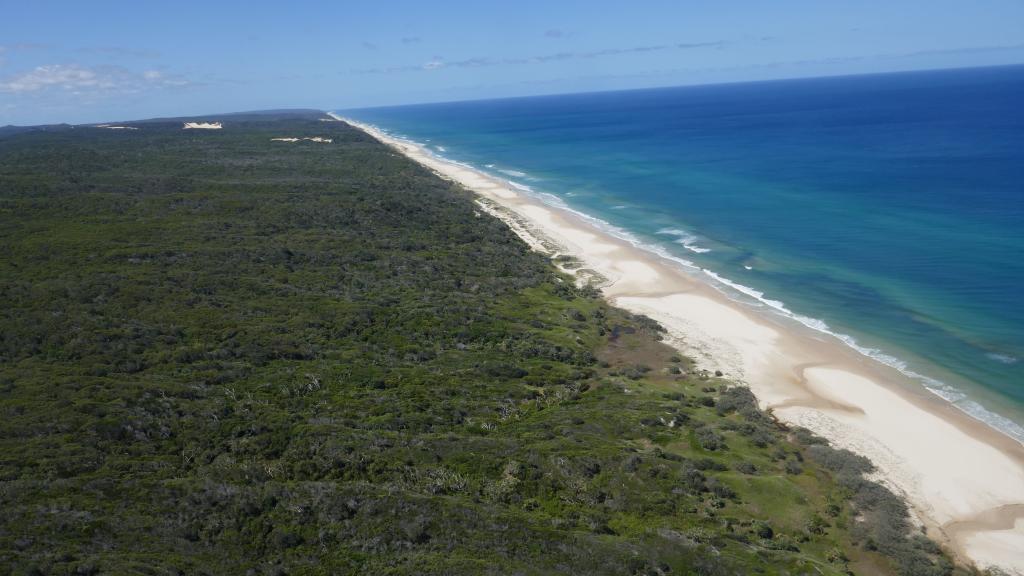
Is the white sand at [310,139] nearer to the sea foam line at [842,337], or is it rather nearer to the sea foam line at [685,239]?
the sea foam line at [842,337]

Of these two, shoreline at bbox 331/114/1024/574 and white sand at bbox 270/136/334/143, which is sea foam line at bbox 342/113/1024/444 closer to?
shoreline at bbox 331/114/1024/574

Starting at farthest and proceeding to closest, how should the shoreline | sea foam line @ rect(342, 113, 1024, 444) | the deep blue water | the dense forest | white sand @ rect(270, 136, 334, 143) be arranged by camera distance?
white sand @ rect(270, 136, 334, 143)
the deep blue water
sea foam line @ rect(342, 113, 1024, 444)
the shoreline
the dense forest

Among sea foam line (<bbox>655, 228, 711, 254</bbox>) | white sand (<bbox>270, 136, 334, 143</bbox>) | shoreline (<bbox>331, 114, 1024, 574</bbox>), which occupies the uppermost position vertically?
white sand (<bbox>270, 136, 334, 143</bbox>)

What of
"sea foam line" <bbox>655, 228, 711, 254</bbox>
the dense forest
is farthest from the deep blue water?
the dense forest

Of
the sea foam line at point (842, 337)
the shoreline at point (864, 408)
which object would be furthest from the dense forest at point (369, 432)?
the sea foam line at point (842, 337)

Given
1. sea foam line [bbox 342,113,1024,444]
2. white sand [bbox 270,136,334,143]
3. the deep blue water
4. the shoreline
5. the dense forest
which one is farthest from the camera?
white sand [bbox 270,136,334,143]
